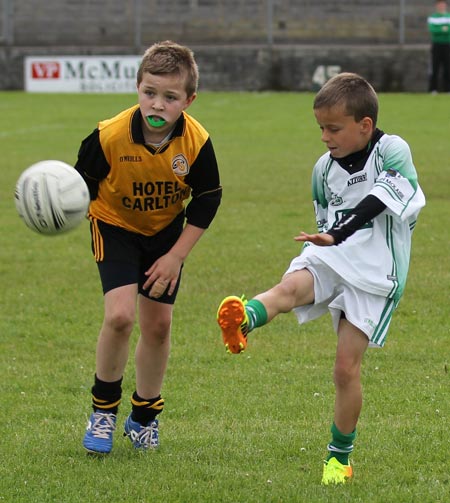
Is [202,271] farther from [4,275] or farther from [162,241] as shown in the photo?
[162,241]

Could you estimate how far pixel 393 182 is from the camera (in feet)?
14.5

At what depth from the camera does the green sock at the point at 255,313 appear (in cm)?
425

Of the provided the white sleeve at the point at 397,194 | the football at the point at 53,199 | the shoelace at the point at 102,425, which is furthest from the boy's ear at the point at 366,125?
the shoelace at the point at 102,425

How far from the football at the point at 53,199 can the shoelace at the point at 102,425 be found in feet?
2.81

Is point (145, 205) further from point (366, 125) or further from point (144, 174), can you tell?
point (366, 125)

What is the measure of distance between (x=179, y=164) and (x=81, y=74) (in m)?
26.7

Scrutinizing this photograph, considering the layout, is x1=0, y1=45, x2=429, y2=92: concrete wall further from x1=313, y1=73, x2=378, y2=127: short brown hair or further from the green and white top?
x1=313, y1=73, x2=378, y2=127: short brown hair

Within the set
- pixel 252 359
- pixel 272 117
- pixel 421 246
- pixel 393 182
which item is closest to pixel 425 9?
pixel 272 117

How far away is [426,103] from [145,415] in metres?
22.1

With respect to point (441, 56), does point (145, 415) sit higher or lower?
higher

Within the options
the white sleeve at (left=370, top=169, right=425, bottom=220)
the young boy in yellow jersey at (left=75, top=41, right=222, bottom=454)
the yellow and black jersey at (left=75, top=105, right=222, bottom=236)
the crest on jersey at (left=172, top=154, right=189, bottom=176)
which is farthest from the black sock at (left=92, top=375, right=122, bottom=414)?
the white sleeve at (left=370, top=169, right=425, bottom=220)

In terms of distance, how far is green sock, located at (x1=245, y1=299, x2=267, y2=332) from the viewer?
4.25 meters

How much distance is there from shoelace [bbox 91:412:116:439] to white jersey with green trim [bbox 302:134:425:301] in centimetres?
120

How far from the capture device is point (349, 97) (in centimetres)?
449
